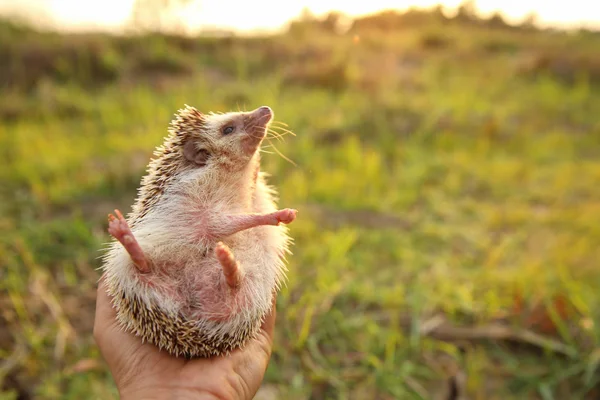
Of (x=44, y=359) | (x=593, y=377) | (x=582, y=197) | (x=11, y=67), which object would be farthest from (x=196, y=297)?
(x=11, y=67)

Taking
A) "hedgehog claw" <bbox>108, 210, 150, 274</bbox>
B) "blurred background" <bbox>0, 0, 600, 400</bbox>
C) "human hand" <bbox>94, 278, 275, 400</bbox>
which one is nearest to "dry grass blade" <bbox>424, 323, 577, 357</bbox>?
"blurred background" <bbox>0, 0, 600, 400</bbox>

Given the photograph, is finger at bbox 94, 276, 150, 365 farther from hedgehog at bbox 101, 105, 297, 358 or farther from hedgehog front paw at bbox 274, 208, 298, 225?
hedgehog front paw at bbox 274, 208, 298, 225

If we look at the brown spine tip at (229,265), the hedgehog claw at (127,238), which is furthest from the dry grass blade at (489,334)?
the hedgehog claw at (127,238)

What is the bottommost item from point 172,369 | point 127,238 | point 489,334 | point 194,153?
point 489,334

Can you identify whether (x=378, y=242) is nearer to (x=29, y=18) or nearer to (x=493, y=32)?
(x=29, y=18)

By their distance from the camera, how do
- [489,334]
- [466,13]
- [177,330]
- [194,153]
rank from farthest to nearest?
[466,13], [489,334], [194,153], [177,330]

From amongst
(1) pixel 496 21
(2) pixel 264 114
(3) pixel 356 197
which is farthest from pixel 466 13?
(2) pixel 264 114

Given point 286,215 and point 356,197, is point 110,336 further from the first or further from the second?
point 356,197
